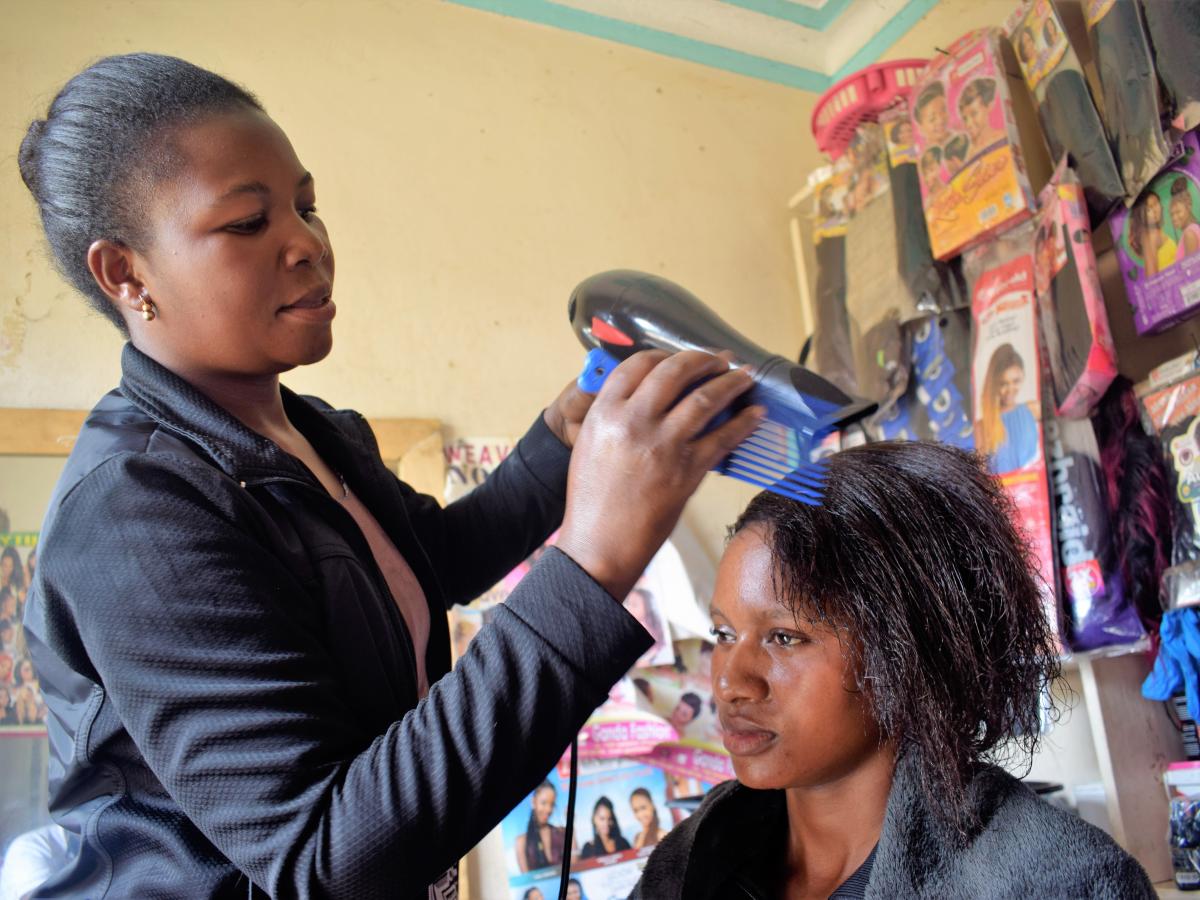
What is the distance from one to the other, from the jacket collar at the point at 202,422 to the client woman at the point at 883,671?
47cm

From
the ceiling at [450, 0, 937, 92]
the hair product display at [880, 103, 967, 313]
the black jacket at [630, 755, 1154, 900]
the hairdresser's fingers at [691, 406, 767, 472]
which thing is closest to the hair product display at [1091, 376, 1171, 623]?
the hair product display at [880, 103, 967, 313]

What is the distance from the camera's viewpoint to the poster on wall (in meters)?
1.47

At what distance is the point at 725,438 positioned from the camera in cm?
55

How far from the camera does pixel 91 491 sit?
0.55 metres

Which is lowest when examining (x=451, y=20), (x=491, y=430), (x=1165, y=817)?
(x=1165, y=817)

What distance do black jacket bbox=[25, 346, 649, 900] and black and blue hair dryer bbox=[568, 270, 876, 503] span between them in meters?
0.17

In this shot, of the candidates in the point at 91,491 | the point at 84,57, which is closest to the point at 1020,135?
the point at 91,491

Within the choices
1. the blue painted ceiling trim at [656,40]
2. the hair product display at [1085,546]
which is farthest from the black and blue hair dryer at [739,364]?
the blue painted ceiling trim at [656,40]

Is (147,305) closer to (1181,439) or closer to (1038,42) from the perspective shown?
(1181,439)

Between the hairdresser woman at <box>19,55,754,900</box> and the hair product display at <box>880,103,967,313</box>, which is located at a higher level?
the hair product display at <box>880,103,967,313</box>

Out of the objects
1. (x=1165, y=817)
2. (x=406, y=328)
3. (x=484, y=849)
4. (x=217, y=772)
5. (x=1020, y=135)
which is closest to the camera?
(x=217, y=772)

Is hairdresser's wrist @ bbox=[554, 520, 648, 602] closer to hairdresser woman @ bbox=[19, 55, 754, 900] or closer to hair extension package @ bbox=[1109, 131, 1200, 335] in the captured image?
hairdresser woman @ bbox=[19, 55, 754, 900]

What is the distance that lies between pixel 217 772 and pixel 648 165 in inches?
79.4

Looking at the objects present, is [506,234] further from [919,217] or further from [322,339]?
[322,339]
